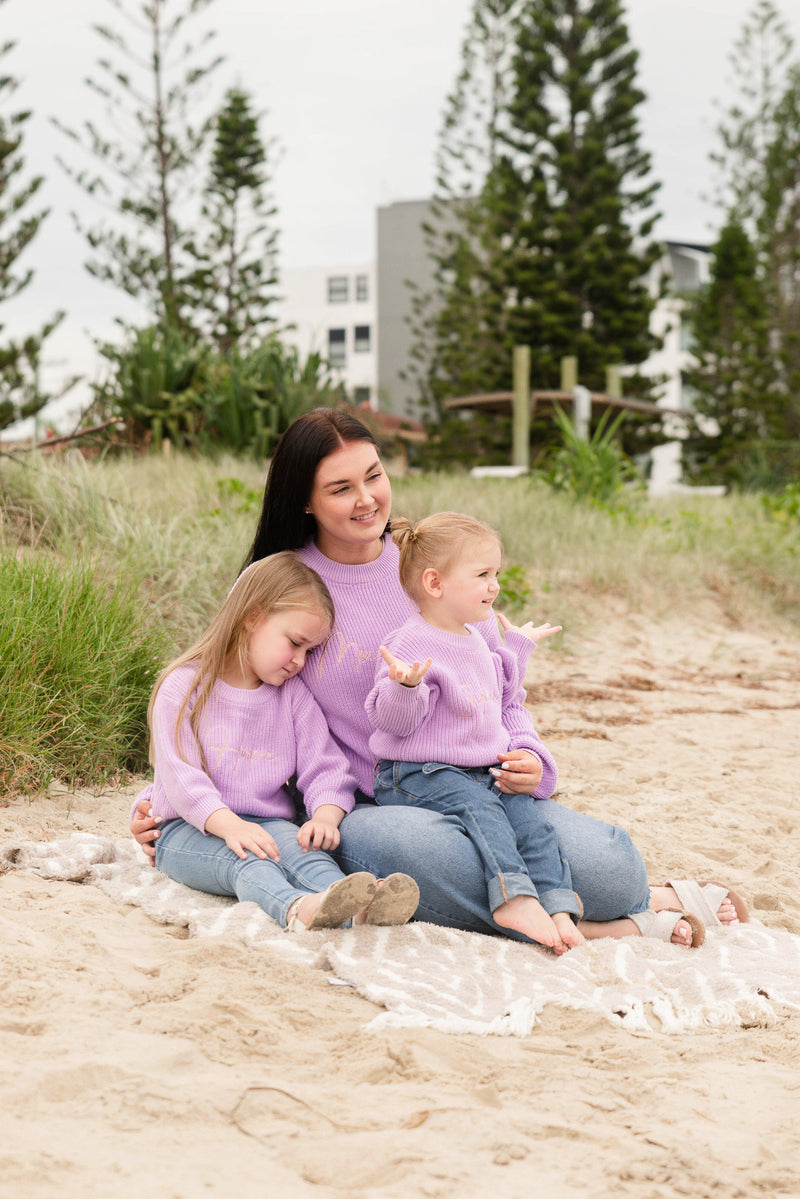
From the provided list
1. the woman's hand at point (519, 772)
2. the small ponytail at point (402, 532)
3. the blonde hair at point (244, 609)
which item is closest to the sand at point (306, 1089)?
the blonde hair at point (244, 609)

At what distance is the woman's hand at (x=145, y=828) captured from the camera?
2830 millimetres

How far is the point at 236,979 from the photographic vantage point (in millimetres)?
2119

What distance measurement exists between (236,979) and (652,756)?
108 inches

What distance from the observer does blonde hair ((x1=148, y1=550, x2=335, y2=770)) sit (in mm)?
2766

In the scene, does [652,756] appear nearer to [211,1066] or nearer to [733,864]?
[733,864]

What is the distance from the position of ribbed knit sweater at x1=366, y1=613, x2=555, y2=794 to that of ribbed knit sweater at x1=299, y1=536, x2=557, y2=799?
8 cm

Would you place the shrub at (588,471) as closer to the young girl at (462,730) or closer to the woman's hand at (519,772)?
the young girl at (462,730)

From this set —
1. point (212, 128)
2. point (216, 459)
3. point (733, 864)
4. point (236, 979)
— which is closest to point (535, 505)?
point (216, 459)

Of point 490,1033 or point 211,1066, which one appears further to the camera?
point 490,1033

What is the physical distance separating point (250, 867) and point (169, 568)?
2.94m

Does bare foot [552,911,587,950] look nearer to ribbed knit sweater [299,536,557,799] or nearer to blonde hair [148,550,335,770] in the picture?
ribbed knit sweater [299,536,557,799]

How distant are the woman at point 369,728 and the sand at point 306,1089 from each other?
417 mm

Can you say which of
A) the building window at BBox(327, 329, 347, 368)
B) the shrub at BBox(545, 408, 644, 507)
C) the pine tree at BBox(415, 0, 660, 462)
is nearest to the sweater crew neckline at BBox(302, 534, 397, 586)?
the shrub at BBox(545, 408, 644, 507)

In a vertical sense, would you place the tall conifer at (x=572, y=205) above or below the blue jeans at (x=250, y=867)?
above
